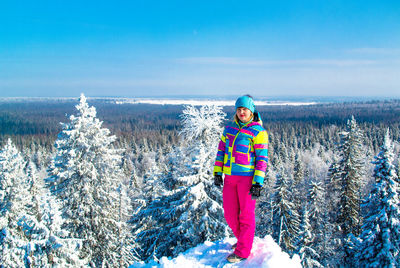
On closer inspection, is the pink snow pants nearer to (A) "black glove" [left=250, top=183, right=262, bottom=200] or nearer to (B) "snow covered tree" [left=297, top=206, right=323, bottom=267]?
(A) "black glove" [left=250, top=183, right=262, bottom=200]

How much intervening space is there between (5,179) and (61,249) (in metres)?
9.72

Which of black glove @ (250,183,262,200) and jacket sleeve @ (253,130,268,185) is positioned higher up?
jacket sleeve @ (253,130,268,185)

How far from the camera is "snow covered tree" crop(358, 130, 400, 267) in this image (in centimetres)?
1326

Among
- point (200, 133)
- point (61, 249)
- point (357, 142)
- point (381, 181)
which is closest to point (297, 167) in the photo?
point (357, 142)

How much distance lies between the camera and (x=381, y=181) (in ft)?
45.4

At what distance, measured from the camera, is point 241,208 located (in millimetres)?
4953

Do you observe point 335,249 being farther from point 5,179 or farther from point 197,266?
point 5,179

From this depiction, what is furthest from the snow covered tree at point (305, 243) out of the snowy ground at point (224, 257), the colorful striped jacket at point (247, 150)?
the colorful striped jacket at point (247, 150)

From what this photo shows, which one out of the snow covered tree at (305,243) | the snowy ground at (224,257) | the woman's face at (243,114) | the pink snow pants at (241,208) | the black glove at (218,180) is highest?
the woman's face at (243,114)

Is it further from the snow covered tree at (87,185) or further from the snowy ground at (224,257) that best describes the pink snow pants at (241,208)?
the snow covered tree at (87,185)

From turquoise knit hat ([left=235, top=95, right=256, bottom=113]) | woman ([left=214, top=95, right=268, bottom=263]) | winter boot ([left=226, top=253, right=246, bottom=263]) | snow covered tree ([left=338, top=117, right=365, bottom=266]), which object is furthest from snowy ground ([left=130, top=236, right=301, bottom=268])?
snow covered tree ([left=338, top=117, right=365, bottom=266])

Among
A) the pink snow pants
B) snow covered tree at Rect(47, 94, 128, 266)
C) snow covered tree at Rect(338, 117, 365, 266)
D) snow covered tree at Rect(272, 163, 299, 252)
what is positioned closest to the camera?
the pink snow pants

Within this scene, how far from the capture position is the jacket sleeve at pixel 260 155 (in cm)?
457

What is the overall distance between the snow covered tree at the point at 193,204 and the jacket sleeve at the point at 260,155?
7.33m
